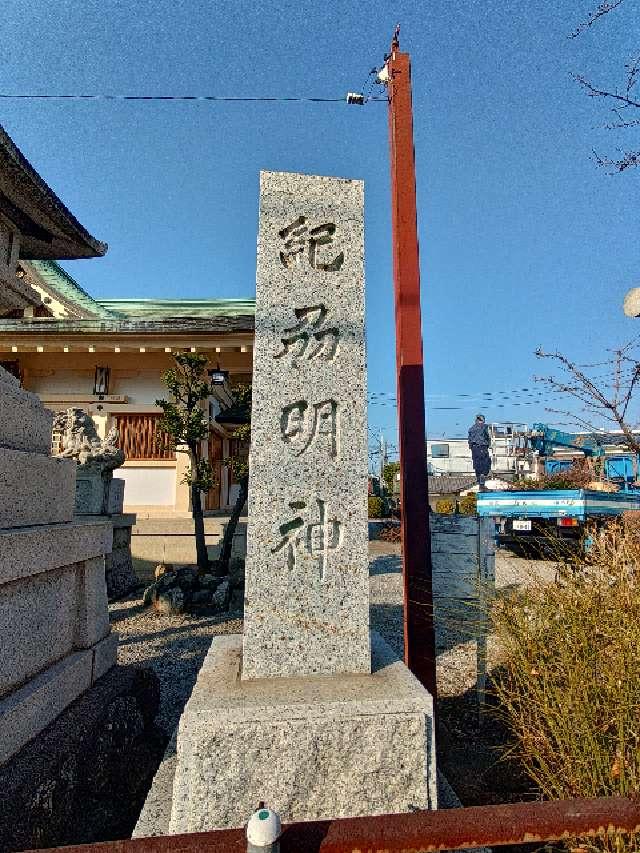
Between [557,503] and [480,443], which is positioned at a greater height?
[480,443]

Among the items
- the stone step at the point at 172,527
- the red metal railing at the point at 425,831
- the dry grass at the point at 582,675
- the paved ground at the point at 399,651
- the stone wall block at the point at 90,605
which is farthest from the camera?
the stone step at the point at 172,527

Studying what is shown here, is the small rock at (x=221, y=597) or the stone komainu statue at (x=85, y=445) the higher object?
the stone komainu statue at (x=85, y=445)

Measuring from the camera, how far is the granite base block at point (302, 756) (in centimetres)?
175

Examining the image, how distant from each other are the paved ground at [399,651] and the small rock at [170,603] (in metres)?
0.11

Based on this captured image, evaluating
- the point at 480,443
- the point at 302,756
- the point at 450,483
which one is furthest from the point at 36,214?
the point at 450,483

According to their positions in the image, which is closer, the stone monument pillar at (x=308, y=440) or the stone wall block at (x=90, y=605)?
the stone monument pillar at (x=308, y=440)

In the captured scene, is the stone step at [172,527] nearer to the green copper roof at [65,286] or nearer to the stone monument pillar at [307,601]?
the green copper roof at [65,286]

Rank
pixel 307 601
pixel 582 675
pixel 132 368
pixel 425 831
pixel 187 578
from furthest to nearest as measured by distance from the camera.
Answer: pixel 132 368
pixel 187 578
pixel 307 601
pixel 582 675
pixel 425 831

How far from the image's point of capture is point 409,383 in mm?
3770

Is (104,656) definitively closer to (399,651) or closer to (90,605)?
(90,605)

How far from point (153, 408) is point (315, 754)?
971cm

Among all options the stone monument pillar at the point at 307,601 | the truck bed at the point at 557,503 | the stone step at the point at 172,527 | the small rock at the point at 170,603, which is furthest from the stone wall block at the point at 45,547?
the truck bed at the point at 557,503

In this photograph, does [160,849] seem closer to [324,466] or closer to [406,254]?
[324,466]

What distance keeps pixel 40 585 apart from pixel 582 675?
104 inches
